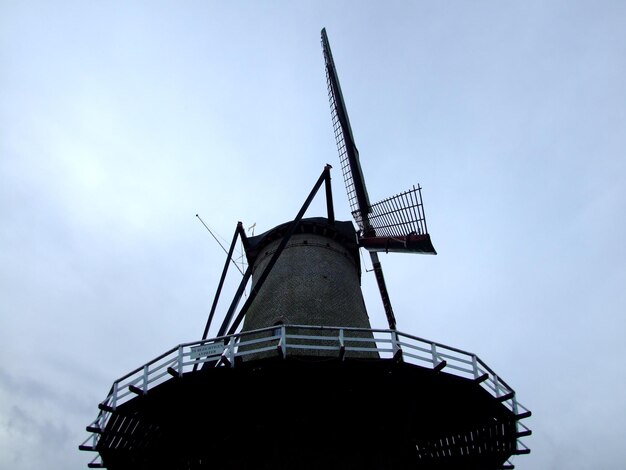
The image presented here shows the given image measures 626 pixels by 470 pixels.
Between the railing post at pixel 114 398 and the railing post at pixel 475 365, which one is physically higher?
the railing post at pixel 475 365

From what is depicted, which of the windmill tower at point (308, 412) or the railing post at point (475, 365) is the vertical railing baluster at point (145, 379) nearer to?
the windmill tower at point (308, 412)

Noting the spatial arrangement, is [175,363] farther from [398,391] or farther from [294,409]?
[398,391]

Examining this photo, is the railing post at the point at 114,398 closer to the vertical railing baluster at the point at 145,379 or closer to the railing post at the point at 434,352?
the vertical railing baluster at the point at 145,379

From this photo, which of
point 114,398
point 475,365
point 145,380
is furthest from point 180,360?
point 475,365

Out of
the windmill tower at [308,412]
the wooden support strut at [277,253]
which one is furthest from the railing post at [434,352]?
the wooden support strut at [277,253]

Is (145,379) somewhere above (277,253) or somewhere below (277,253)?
below

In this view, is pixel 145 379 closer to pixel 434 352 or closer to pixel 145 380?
pixel 145 380

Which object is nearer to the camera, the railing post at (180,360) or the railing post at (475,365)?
the railing post at (180,360)

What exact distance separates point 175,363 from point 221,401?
123 cm

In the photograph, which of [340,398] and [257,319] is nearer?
[340,398]

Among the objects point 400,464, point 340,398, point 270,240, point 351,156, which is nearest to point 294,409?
point 340,398

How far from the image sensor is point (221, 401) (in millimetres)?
10484

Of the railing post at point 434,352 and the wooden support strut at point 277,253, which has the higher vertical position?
the wooden support strut at point 277,253

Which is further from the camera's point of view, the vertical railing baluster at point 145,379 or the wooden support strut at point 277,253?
the wooden support strut at point 277,253
